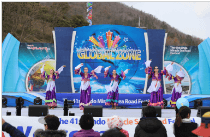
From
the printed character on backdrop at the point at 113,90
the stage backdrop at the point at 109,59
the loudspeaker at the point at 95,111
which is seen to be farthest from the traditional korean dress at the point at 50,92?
the loudspeaker at the point at 95,111

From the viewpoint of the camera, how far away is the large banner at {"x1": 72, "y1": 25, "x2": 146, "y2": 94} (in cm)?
843

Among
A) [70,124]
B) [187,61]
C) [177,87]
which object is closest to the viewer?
[70,124]

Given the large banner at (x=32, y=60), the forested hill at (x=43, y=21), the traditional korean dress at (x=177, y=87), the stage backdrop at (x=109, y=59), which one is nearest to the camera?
the traditional korean dress at (x=177, y=87)

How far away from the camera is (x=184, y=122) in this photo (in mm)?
2219

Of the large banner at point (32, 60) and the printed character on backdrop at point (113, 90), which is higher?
the large banner at point (32, 60)

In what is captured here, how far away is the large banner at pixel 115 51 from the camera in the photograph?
27.7ft

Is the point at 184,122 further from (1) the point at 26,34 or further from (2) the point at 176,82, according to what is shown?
(1) the point at 26,34

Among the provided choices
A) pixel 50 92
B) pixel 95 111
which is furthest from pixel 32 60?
pixel 95 111

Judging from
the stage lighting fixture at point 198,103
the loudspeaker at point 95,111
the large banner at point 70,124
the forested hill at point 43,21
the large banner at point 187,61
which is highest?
the forested hill at point 43,21

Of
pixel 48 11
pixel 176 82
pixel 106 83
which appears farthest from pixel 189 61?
pixel 48 11

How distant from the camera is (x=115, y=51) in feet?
27.8

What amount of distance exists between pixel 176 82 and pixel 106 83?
7.97ft

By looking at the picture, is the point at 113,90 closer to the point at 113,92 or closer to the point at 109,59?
the point at 113,92

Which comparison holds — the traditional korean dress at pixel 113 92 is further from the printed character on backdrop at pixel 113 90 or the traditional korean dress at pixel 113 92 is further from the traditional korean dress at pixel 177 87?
the traditional korean dress at pixel 177 87
